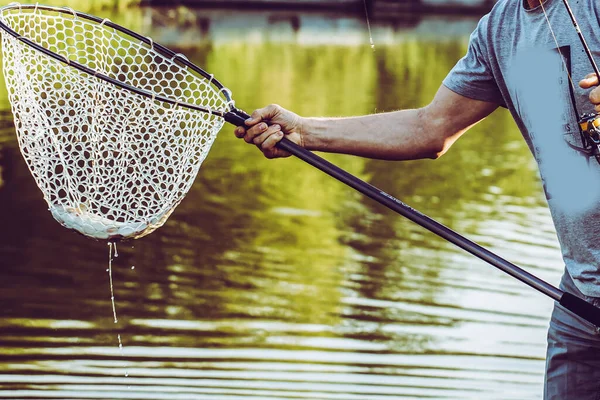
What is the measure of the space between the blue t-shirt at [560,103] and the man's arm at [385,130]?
1.19 feet

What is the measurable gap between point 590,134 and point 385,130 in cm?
83

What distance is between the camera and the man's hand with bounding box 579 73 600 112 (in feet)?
7.98

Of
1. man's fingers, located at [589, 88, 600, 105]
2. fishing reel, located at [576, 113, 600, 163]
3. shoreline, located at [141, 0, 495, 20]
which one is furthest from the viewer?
shoreline, located at [141, 0, 495, 20]

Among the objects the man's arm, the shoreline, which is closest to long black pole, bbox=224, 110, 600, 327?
the man's arm

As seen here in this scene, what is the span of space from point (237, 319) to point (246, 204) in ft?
12.4

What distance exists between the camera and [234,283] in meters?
7.04

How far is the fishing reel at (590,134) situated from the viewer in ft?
8.33

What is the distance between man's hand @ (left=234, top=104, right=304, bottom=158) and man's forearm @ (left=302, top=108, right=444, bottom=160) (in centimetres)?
4

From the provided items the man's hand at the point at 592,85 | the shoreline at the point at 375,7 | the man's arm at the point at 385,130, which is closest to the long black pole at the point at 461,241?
the man's arm at the point at 385,130

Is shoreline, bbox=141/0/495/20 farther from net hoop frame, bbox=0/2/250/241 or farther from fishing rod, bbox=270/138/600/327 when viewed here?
fishing rod, bbox=270/138/600/327

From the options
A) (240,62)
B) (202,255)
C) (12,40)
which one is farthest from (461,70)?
(240,62)

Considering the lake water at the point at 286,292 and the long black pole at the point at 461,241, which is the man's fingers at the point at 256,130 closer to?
the long black pole at the point at 461,241

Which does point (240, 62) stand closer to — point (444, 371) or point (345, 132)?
point (444, 371)

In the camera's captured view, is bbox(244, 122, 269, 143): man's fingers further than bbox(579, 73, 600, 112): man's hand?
Yes
